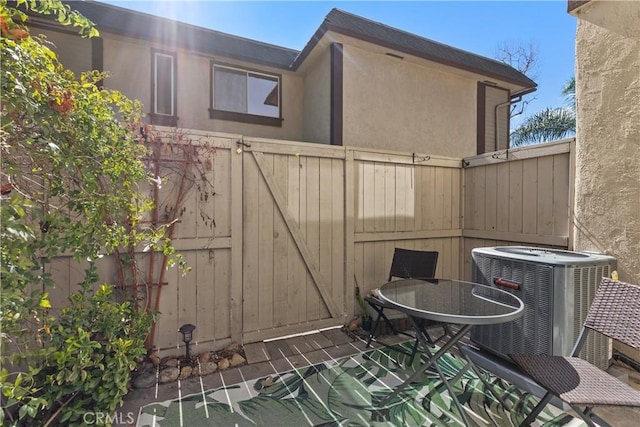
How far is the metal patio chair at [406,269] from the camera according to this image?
3240mm

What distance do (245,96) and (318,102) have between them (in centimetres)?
163

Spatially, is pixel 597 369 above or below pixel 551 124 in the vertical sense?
below

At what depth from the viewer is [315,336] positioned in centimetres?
342

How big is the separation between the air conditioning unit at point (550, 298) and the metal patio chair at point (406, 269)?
72 centimetres

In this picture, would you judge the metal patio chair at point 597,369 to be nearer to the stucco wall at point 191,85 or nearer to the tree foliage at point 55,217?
the tree foliage at point 55,217

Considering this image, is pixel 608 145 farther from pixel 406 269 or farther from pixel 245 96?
pixel 245 96

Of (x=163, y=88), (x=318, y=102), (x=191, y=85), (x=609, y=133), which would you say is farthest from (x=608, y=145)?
(x=163, y=88)

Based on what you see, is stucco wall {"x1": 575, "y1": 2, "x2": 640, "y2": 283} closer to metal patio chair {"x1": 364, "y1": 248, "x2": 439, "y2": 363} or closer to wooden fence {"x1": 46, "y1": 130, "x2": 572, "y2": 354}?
wooden fence {"x1": 46, "y1": 130, "x2": 572, "y2": 354}

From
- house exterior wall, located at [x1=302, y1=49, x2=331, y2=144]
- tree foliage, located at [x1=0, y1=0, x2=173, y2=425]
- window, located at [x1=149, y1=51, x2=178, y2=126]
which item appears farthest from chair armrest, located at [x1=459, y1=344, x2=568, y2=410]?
window, located at [x1=149, y1=51, x2=178, y2=126]

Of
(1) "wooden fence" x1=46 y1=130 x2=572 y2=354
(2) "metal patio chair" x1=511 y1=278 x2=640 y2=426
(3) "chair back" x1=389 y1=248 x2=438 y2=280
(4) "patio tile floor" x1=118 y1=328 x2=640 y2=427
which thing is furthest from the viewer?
(3) "chair back" x1=389 y1=248 x2=438 y2=280

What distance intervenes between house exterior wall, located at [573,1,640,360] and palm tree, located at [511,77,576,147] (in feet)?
26.9

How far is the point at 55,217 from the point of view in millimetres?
1532

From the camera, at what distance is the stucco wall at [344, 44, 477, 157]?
473 centimetres

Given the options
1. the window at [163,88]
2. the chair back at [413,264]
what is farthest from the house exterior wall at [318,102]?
the window at [163,88]
